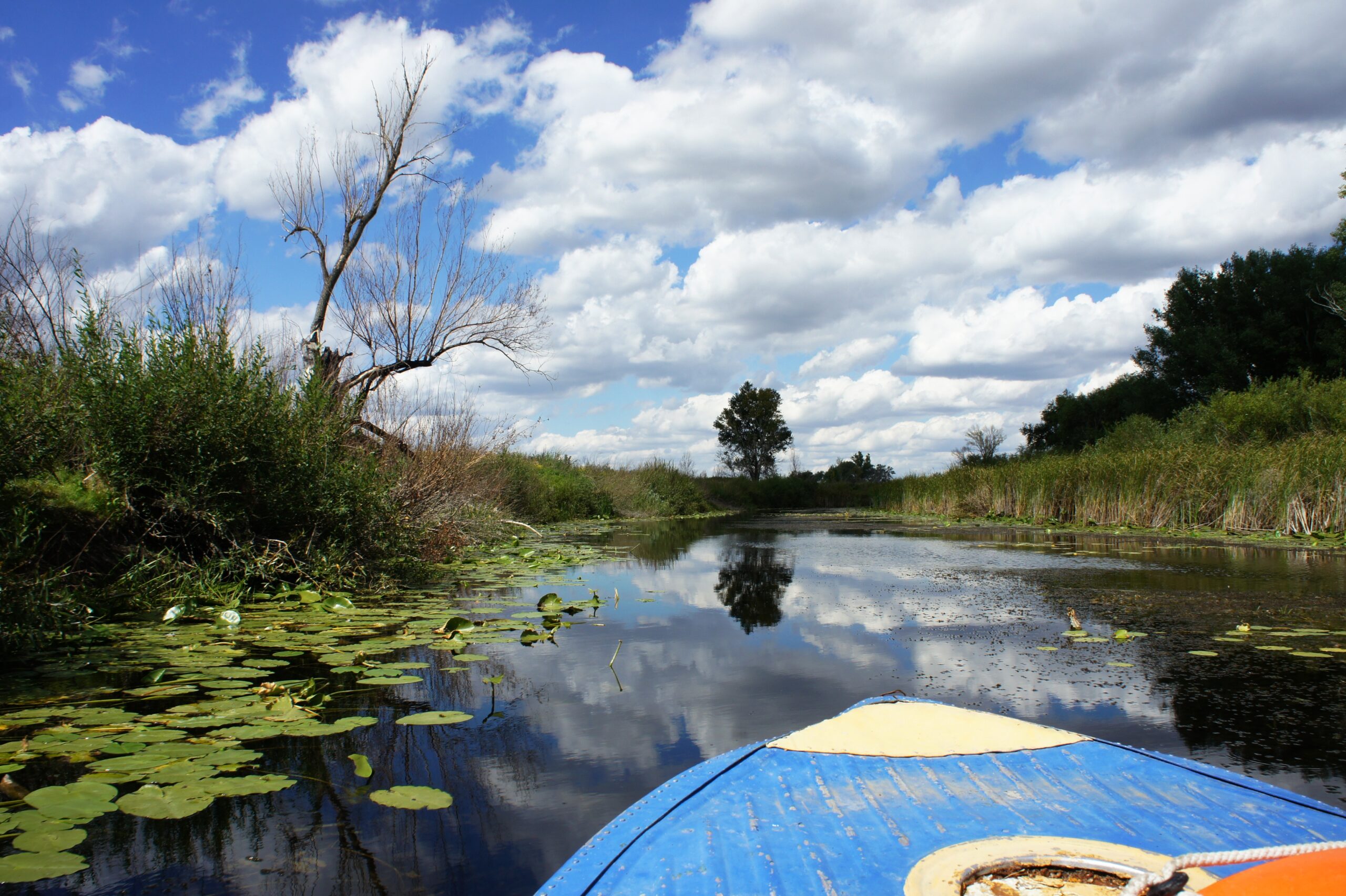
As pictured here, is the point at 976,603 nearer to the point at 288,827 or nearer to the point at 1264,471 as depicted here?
the point at 288,827

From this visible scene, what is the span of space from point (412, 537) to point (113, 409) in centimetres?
295

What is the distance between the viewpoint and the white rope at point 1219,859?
3.95 feet

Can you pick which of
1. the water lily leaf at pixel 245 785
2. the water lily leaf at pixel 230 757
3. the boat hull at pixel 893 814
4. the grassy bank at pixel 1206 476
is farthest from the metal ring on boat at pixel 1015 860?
the grassy bank at pixel 1206 476

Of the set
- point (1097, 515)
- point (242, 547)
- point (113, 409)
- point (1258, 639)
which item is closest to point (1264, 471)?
point (1097, 515)

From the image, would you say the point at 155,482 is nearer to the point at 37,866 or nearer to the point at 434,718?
the point at 434,718

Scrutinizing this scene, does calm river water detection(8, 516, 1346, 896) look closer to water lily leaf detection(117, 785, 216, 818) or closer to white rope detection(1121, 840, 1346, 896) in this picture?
water lily leaf detection(117, 785, 216, 818)

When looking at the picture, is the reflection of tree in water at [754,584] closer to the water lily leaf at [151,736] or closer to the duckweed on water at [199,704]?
the duckweed on water at [199,704]

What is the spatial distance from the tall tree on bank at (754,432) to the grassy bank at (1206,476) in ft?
50.7

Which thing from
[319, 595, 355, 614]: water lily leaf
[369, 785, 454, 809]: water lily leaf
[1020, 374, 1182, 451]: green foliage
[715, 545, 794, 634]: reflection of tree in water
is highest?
[1020, 374, 1182, 451]: green foliage

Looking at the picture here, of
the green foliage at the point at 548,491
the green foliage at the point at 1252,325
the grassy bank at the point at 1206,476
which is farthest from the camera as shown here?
the green foliage at the point at 1252,325

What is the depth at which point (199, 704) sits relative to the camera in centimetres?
300

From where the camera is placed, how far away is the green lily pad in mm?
1841

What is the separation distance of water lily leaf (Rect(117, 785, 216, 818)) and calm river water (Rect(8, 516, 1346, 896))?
5 centimetres

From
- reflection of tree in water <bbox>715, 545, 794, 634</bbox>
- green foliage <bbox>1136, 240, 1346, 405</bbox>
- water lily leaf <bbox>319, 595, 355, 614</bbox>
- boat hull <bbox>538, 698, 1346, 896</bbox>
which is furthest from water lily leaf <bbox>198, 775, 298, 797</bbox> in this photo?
green foliage <bbox>1136, 240, 1346, 405</bbox>
